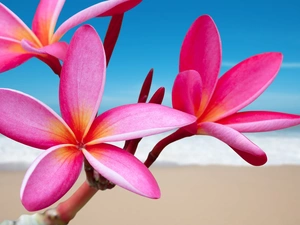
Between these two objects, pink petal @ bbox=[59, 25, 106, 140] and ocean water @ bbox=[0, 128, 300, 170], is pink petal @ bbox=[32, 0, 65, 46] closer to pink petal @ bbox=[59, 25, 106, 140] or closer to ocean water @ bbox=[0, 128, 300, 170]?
pink petal @ bbox=[59, 25, 106, 140]

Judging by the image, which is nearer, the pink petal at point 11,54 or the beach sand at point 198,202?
the pink petal at point 11,54

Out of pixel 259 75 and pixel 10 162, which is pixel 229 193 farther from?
pixel 259 75

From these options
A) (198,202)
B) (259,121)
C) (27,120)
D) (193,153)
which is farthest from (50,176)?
(193,153)

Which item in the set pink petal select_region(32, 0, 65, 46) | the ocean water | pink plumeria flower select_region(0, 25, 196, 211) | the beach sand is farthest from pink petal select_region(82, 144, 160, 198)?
the ocean water

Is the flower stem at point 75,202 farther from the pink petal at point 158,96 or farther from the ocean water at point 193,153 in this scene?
the ocean water at point 193,153

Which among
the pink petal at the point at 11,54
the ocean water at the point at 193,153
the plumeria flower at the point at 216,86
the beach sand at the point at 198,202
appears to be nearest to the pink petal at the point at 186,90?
the plumeria flower at the point at 216,86

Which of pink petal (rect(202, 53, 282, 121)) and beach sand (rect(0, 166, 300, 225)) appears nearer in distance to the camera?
pink petal (rect(202, 53, 282, 121))

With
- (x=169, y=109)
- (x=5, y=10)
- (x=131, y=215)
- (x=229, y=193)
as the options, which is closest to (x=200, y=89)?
(x=169, y=109)
